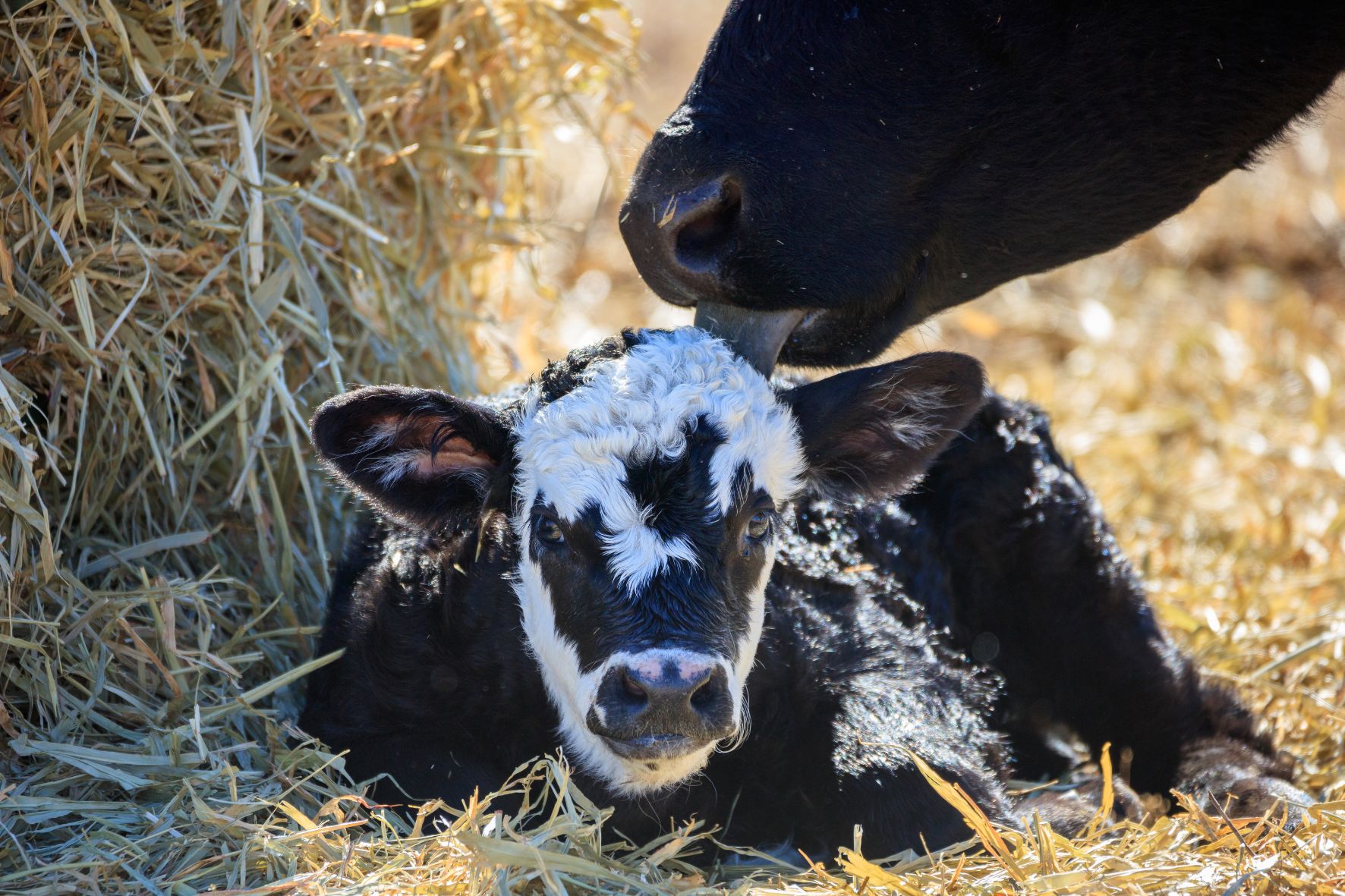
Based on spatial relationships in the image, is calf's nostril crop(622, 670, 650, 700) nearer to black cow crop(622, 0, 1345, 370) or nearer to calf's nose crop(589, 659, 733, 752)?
calf's nose crop(589, 659, 733, 752)

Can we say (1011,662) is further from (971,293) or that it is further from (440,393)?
(440,393)

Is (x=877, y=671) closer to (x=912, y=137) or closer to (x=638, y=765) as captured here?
(x=638, y=765)

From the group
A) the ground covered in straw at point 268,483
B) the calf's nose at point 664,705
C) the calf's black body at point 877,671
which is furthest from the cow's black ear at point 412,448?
the calf's nose at point 664,705

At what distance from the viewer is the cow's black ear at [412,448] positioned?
3.07 metres

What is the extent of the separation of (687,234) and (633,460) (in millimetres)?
549

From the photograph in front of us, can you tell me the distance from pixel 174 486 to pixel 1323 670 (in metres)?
3.70

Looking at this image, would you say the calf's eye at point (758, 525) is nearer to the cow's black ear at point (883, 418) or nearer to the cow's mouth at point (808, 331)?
the cow's black ear at point (883, 418)

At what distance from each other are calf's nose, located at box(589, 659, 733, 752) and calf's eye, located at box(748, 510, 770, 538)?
18.1 inches

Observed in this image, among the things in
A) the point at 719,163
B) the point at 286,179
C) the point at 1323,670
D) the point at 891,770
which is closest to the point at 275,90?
the point at 286,179

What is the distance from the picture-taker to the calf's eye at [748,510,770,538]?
10.5ft

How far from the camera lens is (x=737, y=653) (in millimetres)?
3045

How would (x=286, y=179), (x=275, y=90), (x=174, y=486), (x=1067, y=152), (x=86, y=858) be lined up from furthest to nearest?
1. (x=286, y=179)
2. (x=275, y=90)
3. (x=174, y=486)
4. (x=1067, y=152)
5. (x=86, y=858)

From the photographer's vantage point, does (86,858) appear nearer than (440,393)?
Yes

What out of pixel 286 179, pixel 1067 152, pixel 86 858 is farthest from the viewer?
pixel 286 179
